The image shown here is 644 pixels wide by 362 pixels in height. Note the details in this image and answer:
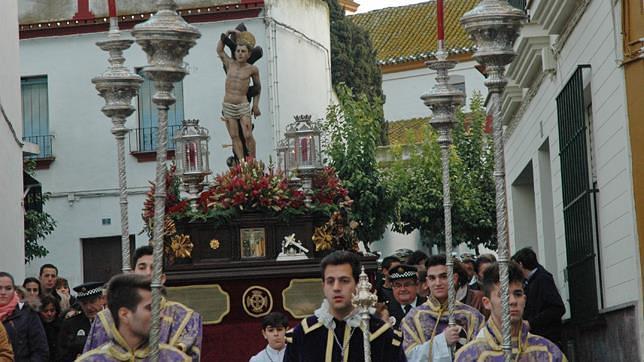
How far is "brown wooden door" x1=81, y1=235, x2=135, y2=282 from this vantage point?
31.9 m

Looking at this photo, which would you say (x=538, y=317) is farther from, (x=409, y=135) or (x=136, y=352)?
(x=409, y=135)

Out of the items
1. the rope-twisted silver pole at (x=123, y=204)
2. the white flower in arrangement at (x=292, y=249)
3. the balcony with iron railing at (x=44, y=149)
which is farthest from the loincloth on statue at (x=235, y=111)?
the balcony with iron railing at (x=44, y=149)

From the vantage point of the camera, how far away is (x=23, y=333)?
13.7 metres

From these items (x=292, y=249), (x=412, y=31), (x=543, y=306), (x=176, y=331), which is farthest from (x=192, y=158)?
(x=412, y=31)

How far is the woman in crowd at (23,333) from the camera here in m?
13.6

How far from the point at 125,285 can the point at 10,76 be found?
1675 cm

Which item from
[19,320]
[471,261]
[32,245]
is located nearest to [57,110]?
[32,245]

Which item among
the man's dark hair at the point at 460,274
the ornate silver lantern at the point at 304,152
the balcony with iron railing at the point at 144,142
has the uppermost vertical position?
the balcony with iron railing at the point at 144,142

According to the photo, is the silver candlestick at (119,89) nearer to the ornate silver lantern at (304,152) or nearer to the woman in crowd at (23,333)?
the woman in crowd at (23,333)

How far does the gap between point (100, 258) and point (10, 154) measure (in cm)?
855

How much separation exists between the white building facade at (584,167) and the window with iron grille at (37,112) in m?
13.7

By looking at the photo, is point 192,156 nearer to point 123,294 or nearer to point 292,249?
point 292,249

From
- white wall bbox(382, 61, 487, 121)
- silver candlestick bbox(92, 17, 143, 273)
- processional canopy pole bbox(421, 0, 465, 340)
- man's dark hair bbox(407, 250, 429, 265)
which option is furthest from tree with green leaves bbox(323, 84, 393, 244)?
white wall bbox(382, 61, 487, 121)

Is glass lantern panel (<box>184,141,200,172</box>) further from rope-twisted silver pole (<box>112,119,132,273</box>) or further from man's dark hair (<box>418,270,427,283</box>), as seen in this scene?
rope-twisted silver pole (<box>112,119,132,273</box>)
